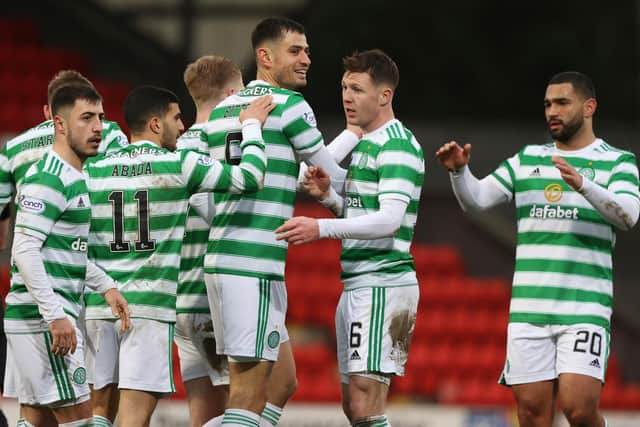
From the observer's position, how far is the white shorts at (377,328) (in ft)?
18.3

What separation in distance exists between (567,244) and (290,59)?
1713 mm

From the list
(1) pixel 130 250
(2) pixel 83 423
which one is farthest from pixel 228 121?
(2) pixel 83 423

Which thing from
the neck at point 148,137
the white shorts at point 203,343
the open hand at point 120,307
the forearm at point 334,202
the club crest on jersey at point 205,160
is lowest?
the white shorts at point 203,343

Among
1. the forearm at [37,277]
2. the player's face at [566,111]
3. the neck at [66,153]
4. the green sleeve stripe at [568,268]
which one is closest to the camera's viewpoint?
the forearm at [37,277]

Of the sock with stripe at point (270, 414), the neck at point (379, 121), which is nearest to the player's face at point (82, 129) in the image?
the neck at point (379, 121)

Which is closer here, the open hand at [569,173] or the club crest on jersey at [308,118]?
the club crest on jersey at [308,118]

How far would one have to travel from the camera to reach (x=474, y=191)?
6277 mm

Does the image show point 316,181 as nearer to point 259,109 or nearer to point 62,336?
point 259,109

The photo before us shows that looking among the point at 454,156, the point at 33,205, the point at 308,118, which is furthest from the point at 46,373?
the point at 454,156

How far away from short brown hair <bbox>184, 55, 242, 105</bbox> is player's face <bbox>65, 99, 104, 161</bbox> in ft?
2.97

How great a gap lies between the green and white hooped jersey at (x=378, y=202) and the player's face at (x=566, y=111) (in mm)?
903

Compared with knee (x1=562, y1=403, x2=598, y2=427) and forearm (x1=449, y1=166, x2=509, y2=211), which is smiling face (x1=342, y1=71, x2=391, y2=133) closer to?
forearm (x1=449, y1=166, x2=509, y2=211)

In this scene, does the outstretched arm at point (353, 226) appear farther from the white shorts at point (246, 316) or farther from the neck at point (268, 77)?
the neck at point (268, 77)

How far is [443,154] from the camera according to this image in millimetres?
6078
